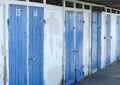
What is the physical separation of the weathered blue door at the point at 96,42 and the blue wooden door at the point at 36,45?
15.7 ft

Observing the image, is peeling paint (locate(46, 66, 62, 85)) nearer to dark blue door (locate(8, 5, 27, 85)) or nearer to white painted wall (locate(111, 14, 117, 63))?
dark blue door (locate(8, 5, 27, 85))

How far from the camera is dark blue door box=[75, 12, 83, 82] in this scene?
1140 centimetres

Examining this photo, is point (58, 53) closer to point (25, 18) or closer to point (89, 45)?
point (25, 18)

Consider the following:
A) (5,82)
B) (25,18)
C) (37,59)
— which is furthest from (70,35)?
(5,82)

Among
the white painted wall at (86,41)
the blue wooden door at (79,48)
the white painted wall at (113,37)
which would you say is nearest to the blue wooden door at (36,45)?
the blue wooden door at (79,48)

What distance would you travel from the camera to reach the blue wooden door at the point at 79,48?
11.4 metres

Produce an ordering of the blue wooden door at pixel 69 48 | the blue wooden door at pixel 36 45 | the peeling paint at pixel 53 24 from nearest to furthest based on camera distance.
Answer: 1. the blue wooden door at pixel 36 45
2. the peeling paint at pixel 53 24
3. the blue wooden door at pixel 69 48

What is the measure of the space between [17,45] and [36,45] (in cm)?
99

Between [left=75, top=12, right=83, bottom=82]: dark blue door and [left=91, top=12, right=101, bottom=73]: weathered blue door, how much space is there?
142 cm

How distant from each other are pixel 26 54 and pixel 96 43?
627cm

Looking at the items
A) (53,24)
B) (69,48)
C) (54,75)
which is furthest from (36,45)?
(69,48)

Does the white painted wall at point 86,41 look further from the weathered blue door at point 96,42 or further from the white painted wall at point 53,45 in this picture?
the white painted wall at point 53,45

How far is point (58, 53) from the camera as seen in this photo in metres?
9.86

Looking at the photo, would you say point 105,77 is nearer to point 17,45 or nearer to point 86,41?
point 86,41
